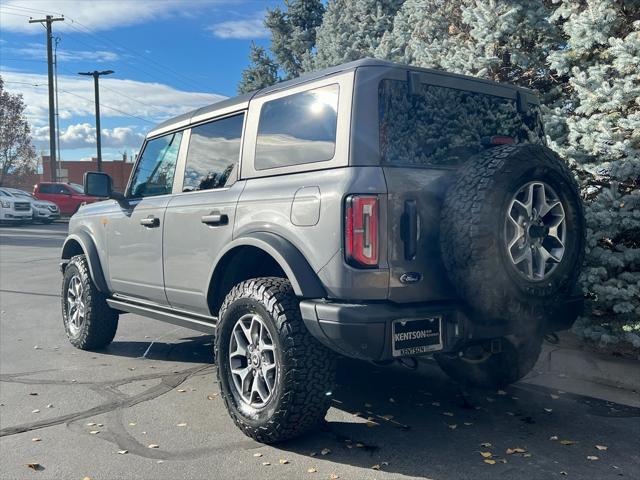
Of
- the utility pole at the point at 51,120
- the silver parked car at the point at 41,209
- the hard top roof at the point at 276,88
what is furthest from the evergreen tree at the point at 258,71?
the utility pole at the point at 51,120

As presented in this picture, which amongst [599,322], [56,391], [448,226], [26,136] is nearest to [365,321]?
[448,226]

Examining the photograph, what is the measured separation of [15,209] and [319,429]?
24.5 metres

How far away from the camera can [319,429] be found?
393cm

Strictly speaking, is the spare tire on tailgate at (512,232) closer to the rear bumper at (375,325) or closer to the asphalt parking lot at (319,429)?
the rear bumper at (375,325)

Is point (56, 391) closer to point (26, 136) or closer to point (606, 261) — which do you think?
point (606, 261)

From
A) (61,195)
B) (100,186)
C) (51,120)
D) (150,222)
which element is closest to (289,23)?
(61,195)

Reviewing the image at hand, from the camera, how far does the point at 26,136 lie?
44.8 metres

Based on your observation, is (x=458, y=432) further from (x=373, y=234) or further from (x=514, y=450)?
(x=373, y=234)

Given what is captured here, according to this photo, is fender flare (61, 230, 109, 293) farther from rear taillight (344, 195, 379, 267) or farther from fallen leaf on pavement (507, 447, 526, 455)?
fallen leaf on pavement (507, 447, 526, 455)

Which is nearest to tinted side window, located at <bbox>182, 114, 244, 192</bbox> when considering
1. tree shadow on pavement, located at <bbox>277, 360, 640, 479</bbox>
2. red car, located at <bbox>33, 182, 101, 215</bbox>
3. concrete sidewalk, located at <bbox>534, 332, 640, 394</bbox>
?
tree shadow on pavement, located at <bbox>277, 360, 640, 479</bbox>

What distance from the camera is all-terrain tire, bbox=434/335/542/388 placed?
4480mm

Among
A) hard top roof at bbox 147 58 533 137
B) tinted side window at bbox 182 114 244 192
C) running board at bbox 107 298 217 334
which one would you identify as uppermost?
hard top roof at bbox 147 58 533 137

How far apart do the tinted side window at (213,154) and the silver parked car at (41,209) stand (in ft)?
76.5

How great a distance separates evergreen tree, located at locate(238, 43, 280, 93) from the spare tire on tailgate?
16.4 m
